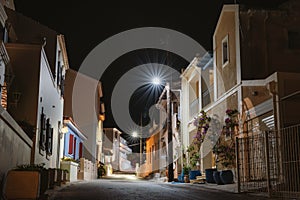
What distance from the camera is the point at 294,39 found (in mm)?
17234

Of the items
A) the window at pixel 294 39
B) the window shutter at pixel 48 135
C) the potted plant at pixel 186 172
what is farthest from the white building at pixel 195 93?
the window shutter at pixel 48 135

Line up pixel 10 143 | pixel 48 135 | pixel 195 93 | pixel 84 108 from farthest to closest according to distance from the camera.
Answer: pixel 84 108, pixel 195 93, pixel 48 135, pixel 10 143

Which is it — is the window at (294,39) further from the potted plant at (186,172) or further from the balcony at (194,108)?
the balcony at (194,108)

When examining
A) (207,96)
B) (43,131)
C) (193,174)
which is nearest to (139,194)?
(43,131)

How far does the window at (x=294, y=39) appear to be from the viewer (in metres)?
17.1

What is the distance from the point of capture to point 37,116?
15086 millimetres

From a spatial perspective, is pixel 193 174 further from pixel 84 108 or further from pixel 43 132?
pixel 84 108

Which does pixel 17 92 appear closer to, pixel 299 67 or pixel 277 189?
pixel 277 189

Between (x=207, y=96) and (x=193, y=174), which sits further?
(x=207, y=96)

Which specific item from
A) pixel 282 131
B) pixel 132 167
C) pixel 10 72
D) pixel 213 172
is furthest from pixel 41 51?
pixel 132 167

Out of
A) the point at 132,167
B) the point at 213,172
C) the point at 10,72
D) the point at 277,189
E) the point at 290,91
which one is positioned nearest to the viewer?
the point at 277,189

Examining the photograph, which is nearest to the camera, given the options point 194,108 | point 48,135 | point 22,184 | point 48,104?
point 22,184

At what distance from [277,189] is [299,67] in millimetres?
7953

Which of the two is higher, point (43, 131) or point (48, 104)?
point (48, 104)
